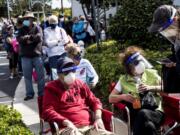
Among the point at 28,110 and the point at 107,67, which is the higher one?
the point at 107,67

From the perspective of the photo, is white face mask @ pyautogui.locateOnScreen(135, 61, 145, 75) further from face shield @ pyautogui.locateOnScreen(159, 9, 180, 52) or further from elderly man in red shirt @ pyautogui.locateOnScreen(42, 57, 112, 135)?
face shield @ pyautogui.locateOnScreen(159, 9, 180, 52)

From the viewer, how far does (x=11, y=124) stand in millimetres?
4973

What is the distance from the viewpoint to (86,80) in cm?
661

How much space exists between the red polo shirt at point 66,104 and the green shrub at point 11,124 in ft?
0.99

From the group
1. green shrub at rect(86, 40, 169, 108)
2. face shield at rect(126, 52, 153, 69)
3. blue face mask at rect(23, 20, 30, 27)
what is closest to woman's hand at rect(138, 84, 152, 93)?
face shield at rect(126, 52, 153, 69)

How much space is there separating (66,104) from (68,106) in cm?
3

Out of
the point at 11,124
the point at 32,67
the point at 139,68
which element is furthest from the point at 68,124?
the point at 32,67

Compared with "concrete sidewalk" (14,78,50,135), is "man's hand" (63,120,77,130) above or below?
above

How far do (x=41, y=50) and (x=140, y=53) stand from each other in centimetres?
417

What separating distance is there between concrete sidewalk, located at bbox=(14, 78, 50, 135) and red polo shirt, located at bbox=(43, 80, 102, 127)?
6.06 feet

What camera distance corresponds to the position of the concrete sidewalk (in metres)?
Result: 7.38

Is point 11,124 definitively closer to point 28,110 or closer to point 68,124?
point 68,124

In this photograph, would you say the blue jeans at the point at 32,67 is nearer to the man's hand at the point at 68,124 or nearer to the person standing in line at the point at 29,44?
the person standing in line at the point at 29,44

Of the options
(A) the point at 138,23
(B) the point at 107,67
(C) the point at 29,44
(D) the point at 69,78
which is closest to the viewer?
(D) the point at 69,78
